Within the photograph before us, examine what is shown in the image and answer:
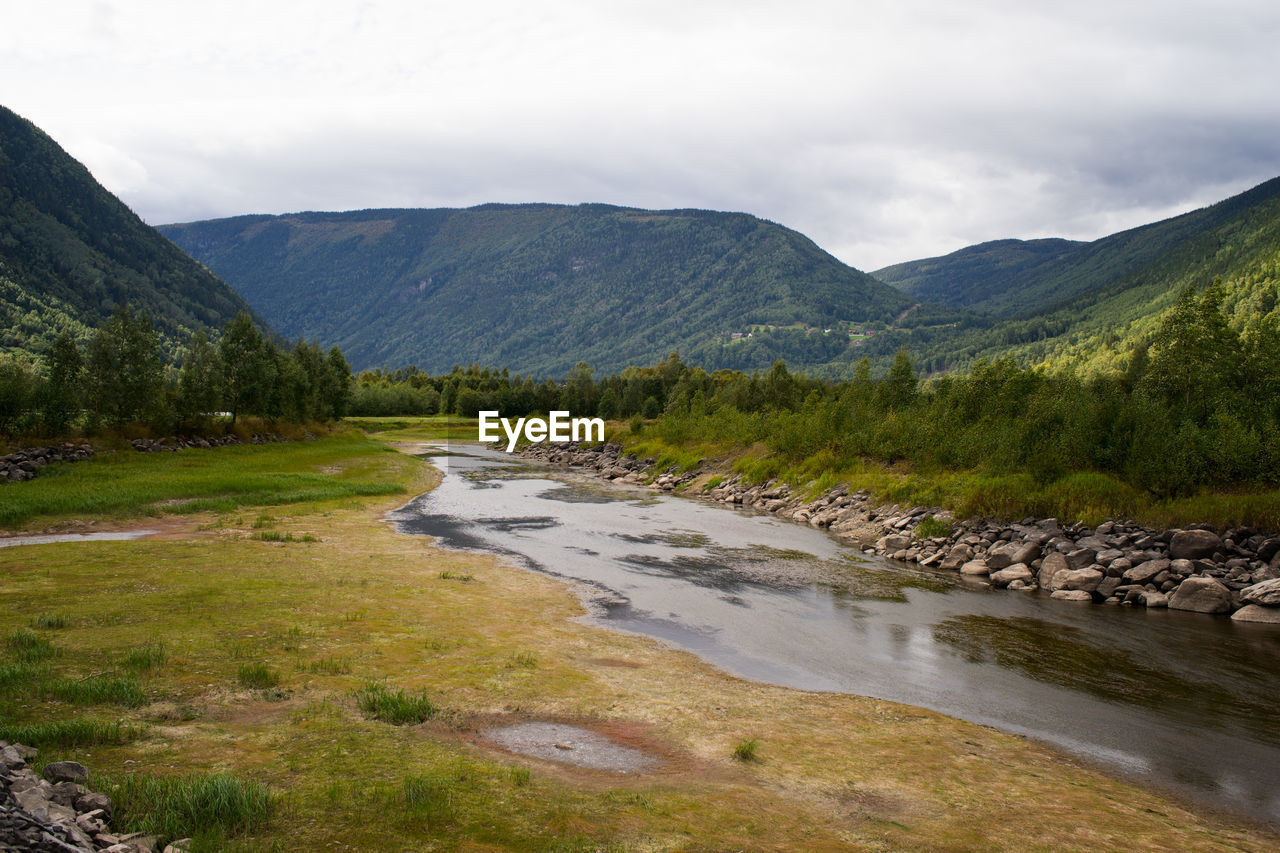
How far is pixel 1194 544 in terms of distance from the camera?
93.0 feet

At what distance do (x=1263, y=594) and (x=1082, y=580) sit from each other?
5.46 meters

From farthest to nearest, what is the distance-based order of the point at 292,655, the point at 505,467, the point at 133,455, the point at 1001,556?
1. the point at 505,467
2. the point at 133,455
3. the point at 1001,556
4. the point at 292,655

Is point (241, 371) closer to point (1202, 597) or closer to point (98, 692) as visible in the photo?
point (98, 692)

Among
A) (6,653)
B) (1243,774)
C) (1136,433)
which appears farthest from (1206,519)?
(6,653)

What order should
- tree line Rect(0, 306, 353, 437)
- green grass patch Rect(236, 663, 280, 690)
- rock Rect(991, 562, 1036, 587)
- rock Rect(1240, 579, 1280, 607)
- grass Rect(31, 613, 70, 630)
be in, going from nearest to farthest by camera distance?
green grass patch Rect(236, 663, 280, 690) → grass Rect(31, 613, 70, 630) → rock Rect(1240, 579, 1280, 607) → rock Rect(991, 562, 1036, 587) → tree line Rect(0, 306, 353, 437)

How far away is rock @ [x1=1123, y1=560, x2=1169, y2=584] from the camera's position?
27828 mm

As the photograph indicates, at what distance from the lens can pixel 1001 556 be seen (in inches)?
1287

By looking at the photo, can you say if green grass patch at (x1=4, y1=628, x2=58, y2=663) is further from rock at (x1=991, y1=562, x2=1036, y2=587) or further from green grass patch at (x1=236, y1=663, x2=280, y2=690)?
rock at (x1=991, y1=562, x2=1036, y2=587)

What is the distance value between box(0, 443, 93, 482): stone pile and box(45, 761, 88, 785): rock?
135 feet

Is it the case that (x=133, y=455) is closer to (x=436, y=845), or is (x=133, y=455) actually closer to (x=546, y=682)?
(x=546, y=682)

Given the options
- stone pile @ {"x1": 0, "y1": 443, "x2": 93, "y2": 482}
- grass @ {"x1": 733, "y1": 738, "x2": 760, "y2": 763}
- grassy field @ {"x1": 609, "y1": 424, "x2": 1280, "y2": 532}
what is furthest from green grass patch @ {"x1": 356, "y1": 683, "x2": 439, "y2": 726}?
stone pile @ {"x1": 0, "y1": 443, "x2": 93, "y2": 482}


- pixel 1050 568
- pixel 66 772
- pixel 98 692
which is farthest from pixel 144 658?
pixel 1050 568

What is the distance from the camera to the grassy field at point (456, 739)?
8734 millimetres

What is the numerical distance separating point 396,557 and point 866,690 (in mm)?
18939
